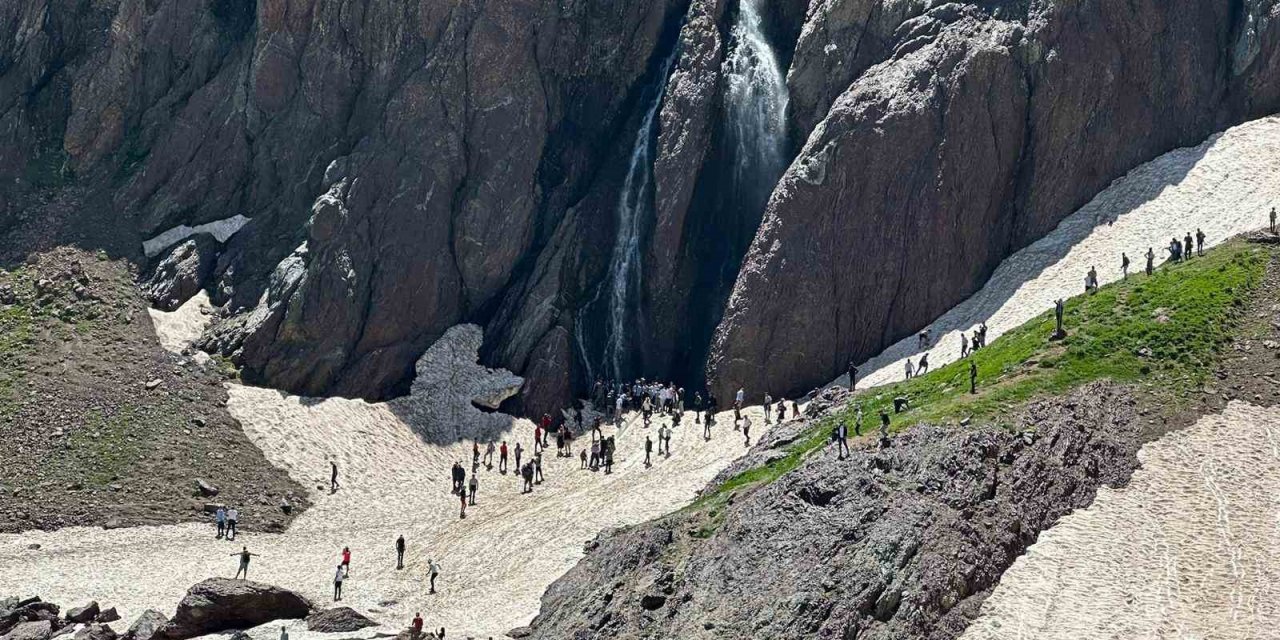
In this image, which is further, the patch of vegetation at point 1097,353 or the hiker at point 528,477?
Result: the hiker at point 528,477

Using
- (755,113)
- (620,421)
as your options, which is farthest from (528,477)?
(755,113)

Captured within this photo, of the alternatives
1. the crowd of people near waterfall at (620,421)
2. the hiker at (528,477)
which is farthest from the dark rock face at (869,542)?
the hiker at (528,477)

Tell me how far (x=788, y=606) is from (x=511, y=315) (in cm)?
3392

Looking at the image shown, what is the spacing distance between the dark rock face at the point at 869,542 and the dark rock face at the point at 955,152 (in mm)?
19849

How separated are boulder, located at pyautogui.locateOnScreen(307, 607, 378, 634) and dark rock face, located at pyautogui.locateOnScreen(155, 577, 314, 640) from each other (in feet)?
2.96

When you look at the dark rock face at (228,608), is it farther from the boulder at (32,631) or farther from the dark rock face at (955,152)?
the dark rock face at (955,152)

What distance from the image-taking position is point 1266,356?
187 ft

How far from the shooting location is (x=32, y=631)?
178ft

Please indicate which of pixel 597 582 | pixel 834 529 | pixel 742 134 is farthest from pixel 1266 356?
pixel 742 134

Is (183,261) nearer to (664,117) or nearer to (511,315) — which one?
(511,315)

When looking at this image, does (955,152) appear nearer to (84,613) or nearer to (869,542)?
(869,542)

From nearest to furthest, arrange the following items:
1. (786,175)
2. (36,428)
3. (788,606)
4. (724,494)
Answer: (788,606) < (724,494) < (36,428) < (786,175)

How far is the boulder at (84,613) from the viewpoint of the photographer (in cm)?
5528

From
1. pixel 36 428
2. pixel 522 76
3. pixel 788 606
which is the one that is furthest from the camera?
pixel 522 76
